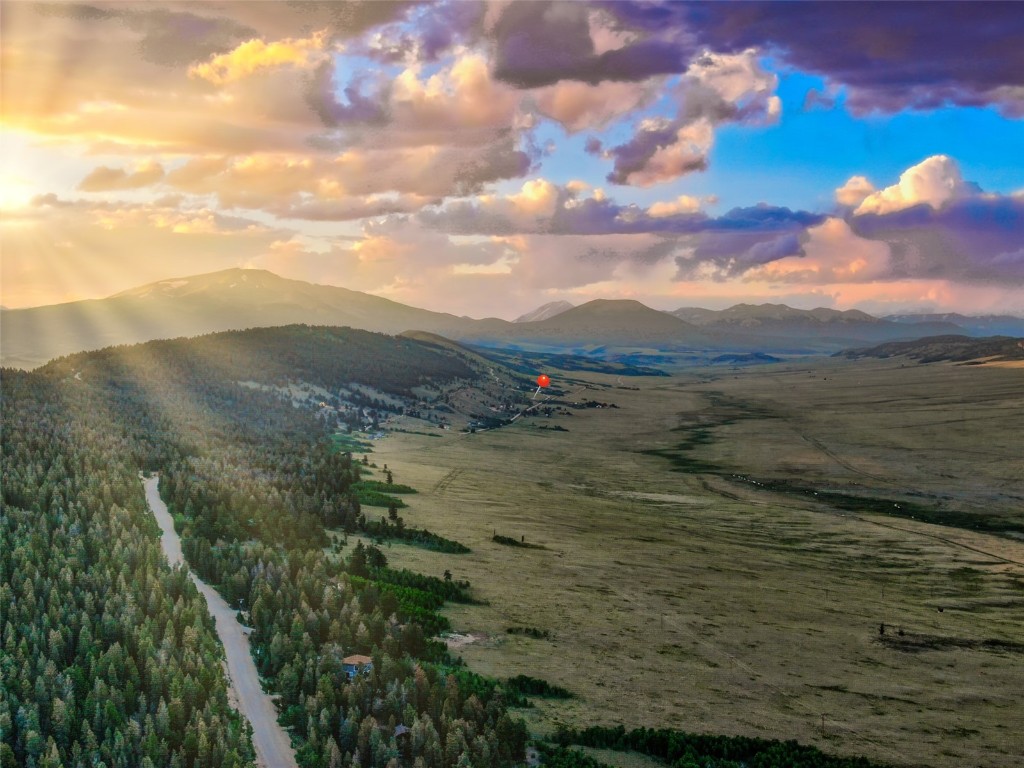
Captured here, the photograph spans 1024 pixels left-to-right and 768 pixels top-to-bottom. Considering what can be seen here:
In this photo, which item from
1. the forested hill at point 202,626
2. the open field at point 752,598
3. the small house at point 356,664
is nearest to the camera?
the forested hill at point 202,626

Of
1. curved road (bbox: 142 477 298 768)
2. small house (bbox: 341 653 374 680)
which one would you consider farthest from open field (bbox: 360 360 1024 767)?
curved road (bbox: 142 477 298 768)

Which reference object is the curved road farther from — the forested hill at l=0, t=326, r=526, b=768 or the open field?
the open field

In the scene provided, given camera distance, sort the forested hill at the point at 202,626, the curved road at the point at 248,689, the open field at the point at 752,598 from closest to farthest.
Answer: the forested hill at the point at 202,626
the curved road at the point at 248,689
the open field at the point at 752,598

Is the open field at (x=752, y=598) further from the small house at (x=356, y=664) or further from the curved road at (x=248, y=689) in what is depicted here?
the curved road at (x=248, y=689)

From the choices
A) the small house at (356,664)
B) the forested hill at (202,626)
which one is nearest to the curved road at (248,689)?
the forested hill at (202,626)

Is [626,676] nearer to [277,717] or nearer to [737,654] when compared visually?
[737,654]

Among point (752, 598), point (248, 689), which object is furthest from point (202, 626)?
point (752, 598)
